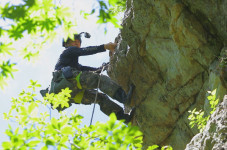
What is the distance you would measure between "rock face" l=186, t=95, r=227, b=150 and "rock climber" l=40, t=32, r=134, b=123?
2.86m

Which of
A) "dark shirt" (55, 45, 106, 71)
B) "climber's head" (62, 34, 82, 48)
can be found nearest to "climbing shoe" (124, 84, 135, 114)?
"dark shirt" (55, 45, 106, 71)

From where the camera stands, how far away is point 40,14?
3.15 metres

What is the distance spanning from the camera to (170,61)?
231 inches

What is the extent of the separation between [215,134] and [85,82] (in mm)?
3740

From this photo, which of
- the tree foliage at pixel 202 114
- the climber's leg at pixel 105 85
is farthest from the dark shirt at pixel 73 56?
the tree foliage at pixel 202 114

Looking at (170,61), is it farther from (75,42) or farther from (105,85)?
(75,42)

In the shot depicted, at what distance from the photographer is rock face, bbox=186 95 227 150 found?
10.9 ft

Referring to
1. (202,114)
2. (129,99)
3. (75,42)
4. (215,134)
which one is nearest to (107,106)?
(129,99)

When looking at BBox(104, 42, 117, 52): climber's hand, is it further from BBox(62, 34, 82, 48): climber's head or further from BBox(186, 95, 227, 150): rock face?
BBox(186, 95, 227, 150): rock face

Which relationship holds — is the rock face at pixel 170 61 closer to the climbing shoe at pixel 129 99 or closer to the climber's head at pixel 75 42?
the climbing shoe at pixel 129 99

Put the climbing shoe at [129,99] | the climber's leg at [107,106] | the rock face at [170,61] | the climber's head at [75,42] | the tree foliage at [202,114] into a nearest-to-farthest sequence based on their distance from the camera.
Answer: the tree foliage at [202,114]
the rock face at [170,61]
the climbing shoe at [129,99]
the climber's leg at [107,106]
the climber's head at [75,42]

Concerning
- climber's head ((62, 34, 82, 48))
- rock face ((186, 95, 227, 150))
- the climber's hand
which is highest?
climber's head ((62, 34, 82, 48))

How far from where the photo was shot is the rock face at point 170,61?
5.07 metres

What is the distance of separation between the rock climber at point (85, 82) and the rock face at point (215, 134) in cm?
286
